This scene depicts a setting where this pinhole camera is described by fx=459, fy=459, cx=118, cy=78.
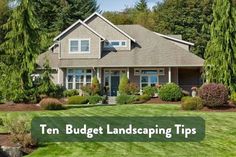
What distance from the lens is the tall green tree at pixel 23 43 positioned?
102 feet

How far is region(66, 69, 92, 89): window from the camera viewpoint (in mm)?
41406

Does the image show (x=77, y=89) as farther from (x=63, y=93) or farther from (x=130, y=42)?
(x=130, y=42)

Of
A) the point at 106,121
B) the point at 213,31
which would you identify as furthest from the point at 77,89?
the point at 106,121

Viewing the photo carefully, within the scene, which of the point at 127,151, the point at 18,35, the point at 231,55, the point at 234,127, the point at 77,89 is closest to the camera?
the point at 127,151

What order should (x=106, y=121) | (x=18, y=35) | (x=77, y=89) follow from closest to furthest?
(x=106, y=121) → (x=18, y=35) → (x=77, y=89)

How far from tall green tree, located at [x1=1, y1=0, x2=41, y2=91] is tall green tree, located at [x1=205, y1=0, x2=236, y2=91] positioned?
12908 millimetres

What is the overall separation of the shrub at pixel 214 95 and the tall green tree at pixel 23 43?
1168 centimetres

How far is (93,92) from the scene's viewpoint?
126 ft

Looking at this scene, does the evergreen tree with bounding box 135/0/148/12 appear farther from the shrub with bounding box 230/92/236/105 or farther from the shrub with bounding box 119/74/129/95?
the shrub with bounding box 230/92/236/105

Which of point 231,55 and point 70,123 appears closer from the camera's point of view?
point 70,123

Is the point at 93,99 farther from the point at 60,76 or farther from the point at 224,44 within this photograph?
the point at 224,44

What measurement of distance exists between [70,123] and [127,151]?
5952mm

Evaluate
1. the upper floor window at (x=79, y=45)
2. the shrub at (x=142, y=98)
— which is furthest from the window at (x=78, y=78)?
the shrub at (x=142, y=98)

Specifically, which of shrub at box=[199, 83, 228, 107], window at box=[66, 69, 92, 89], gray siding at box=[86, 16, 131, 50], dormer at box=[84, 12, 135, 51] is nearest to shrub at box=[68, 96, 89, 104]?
window at box=[66, 69, 92, 89]
